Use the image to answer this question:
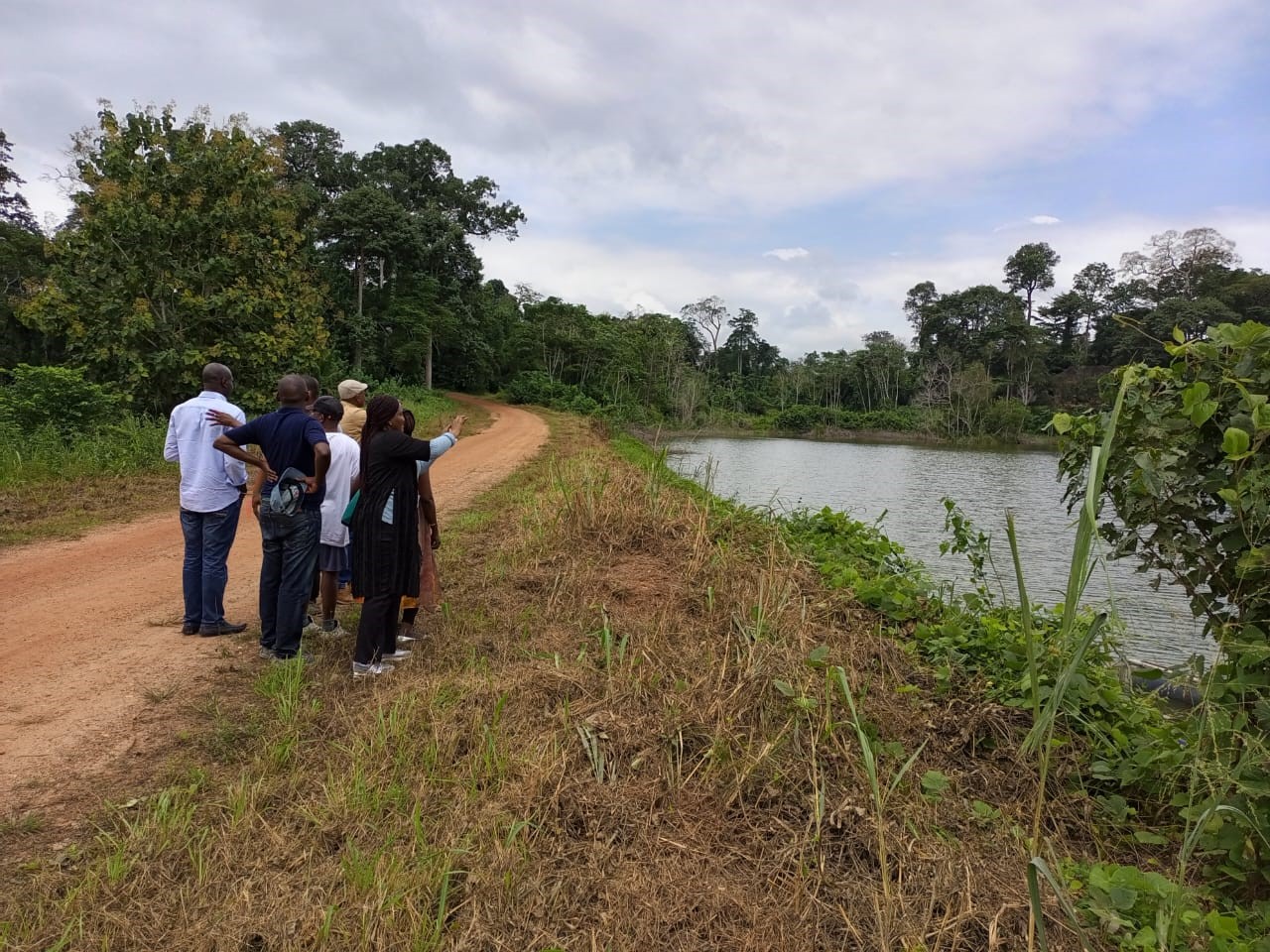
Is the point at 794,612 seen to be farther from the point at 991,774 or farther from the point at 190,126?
the point at 190,126

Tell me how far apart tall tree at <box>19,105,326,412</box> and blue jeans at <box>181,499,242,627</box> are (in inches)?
408

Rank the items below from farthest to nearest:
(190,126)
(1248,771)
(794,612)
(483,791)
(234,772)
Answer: (190,126) → (794,612) → (234,772) → (483,791) → (1248,771)

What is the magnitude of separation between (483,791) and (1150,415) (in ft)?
10.4

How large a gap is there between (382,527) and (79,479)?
26.5 feet

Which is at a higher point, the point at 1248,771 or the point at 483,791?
the point at 1248,771

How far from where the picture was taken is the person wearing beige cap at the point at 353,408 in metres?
5.31

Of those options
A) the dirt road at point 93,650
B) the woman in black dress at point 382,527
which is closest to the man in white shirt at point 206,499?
the dirt road at point 93,650

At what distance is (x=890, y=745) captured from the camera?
330 centimetres

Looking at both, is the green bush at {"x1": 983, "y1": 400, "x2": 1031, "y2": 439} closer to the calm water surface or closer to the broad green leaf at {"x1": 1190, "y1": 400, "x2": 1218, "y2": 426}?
the calm water surface

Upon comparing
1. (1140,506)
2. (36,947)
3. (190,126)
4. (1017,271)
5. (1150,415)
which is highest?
(1017,271)

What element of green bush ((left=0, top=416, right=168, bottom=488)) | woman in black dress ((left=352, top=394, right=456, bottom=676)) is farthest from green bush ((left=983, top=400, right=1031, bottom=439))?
woman in black dress ((left=352, top=394, right=456, bottom=676))

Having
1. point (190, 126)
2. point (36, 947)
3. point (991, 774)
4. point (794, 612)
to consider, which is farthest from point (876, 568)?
point (190, 126)

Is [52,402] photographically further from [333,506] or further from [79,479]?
[333,506]

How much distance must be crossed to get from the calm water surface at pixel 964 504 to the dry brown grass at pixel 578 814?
1214mm
